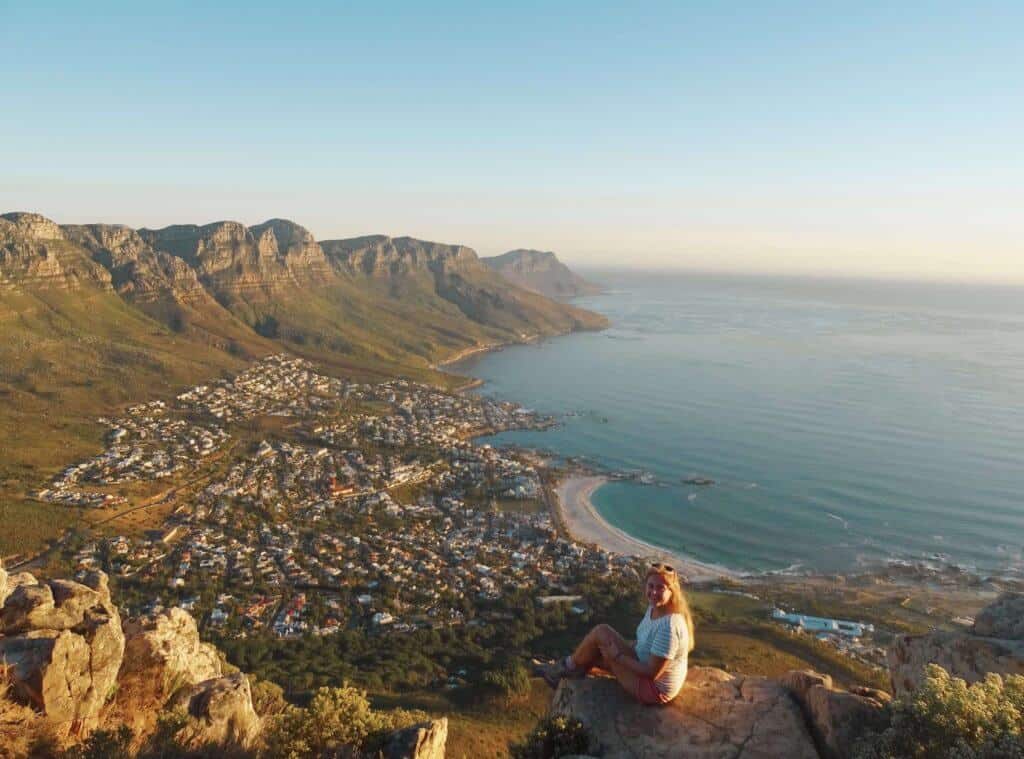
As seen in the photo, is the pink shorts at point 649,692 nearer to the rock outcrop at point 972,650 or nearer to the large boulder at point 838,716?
the large boulder at point 838,716

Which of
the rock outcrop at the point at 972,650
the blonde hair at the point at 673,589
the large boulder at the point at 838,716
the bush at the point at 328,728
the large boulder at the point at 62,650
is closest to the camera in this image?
the large boulder at the point at 838,716

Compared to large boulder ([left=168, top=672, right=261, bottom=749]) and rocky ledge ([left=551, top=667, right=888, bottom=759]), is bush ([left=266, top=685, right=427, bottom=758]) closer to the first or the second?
large boulder ([left=168, top=672, right=261, bottom=749])

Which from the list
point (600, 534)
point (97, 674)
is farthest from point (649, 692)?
point (600, 534)

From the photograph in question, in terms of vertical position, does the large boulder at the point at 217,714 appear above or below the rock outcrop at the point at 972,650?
below

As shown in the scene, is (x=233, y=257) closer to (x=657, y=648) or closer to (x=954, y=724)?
(x=657, y=648)

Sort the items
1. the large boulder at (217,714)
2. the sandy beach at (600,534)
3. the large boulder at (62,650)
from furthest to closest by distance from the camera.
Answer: the sandy beach at (600,534), the large boulder at (217,714), the large boulder at (62,650)

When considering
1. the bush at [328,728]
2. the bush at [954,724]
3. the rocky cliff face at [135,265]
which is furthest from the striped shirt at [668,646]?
the rocky cliff face at [135,265]
